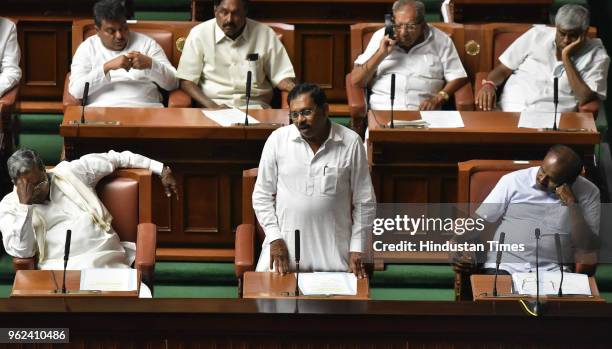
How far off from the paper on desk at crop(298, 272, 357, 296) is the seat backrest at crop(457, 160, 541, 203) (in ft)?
2.33

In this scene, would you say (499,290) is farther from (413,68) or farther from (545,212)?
(413,68)

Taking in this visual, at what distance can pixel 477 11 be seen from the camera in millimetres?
6582

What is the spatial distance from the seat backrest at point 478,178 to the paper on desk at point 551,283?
0.52 meters

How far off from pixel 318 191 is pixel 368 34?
138cm

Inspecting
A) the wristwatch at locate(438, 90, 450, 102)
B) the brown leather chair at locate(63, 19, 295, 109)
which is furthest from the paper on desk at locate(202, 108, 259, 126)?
the wristwatch at locate(438, 90, 450, 102)

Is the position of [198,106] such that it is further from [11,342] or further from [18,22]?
[11,342]

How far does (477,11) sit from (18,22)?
203cm

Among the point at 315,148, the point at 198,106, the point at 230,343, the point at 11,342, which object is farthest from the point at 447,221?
the point at 11,342

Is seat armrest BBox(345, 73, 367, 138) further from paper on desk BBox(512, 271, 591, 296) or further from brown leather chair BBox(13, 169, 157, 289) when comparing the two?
paper on desk BBox(512, 271, 591, 296)

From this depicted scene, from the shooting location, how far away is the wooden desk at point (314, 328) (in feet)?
12.8

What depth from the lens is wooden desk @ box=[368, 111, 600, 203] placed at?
213 inches

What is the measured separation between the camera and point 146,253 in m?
4.77

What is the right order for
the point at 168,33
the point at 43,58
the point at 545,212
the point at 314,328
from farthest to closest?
1. the point at 43,58
2. the point at 168,33
3. the point at 545,212
4. the point at 314,328

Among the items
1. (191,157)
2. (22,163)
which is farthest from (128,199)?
(191,157)
